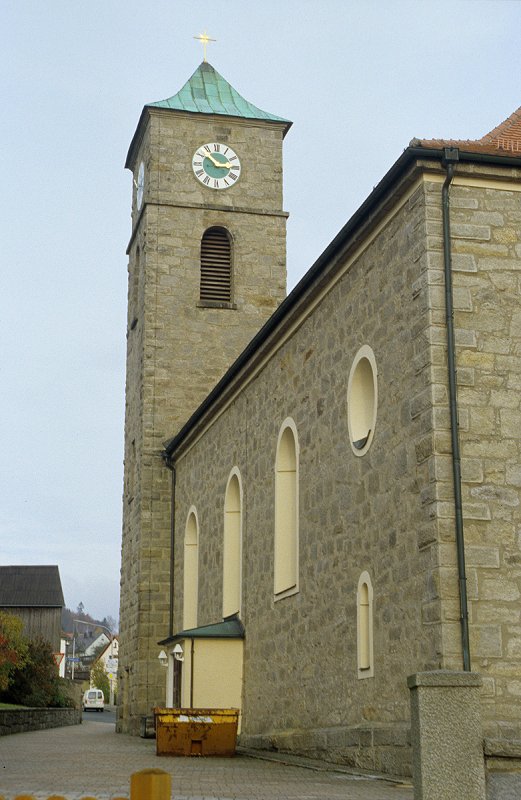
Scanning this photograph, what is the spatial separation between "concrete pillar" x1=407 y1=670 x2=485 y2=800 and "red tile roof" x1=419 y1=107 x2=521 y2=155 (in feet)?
22.5

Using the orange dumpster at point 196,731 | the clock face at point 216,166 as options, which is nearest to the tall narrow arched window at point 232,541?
the orange dumpster at point 196,731

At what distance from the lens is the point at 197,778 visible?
41.7ft

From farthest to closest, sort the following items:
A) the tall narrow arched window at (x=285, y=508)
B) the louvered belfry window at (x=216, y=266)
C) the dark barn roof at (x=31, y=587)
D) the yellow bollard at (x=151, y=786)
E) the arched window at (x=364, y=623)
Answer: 1. the dark barn roof at (x=31, y=587)
2. the louvered belfry window at (x=216, y=266)
3. the tall narrow arched window at (x=285, y=508)
4. the arched window at (x=364, y=623)
5. the yellow bollard at (x=151, y=786)

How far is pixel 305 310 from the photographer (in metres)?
17.6

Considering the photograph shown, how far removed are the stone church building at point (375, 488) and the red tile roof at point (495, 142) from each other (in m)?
0.05

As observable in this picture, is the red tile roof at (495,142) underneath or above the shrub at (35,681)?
above

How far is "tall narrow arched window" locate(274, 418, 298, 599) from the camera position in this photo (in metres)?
18.6

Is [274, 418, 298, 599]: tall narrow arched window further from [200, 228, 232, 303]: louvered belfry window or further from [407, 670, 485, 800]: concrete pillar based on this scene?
[200, 228, 232, 303]: louvered belfry window

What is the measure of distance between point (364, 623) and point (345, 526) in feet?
4.75

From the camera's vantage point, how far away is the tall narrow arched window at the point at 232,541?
2231 centimetres

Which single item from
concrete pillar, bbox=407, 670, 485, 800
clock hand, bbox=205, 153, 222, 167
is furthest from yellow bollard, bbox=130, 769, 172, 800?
clock hand, bbox=205, 153, 222, 167

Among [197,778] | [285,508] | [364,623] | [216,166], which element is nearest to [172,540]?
[285,508]

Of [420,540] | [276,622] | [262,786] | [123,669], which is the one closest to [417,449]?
[420,540]

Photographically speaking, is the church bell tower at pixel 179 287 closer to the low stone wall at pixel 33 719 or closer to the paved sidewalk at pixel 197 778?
the low stone wall at pixel 33 719
